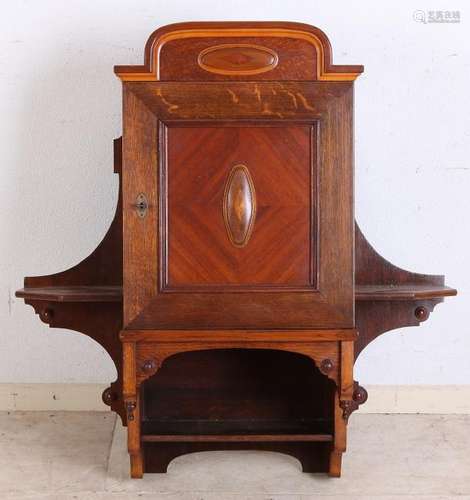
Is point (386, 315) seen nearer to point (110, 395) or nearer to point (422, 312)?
point (422, 312)

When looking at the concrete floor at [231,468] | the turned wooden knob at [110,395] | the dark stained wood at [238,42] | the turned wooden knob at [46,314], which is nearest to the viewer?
the dark stained wood at [238,42]

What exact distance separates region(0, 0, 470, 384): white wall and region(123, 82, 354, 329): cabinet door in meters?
0.74

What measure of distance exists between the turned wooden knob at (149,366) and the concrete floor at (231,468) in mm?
393

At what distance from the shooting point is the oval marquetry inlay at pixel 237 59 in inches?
77.4

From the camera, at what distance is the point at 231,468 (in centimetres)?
225

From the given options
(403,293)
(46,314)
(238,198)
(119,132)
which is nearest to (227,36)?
(238,198)

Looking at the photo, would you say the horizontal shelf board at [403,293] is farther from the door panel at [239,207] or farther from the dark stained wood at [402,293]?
the door panel at [239,207]

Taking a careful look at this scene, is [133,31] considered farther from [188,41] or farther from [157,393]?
[157,393]

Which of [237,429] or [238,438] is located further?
[237,429]

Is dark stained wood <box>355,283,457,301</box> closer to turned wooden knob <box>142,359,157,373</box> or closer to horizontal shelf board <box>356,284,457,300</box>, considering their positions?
horizontal shelf board <box>356,284,457,300</box>

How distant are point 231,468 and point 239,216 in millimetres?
865

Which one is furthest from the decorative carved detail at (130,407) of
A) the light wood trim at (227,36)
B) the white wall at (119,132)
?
the light wood trim at (227,36)

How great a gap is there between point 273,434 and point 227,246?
25.9 inches

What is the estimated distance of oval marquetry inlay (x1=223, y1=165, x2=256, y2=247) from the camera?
2.00 metres
